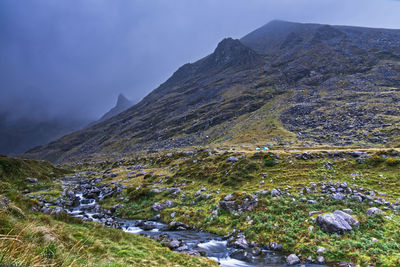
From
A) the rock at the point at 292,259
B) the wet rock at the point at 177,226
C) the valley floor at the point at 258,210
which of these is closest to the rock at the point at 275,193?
the valley floor at the point at 258,210

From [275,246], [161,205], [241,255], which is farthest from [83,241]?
[161,205]

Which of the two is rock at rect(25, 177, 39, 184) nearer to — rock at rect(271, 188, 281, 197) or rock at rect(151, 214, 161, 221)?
rock at rect(151, 214, 161, 221)

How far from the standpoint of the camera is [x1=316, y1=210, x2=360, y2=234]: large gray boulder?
1463cm

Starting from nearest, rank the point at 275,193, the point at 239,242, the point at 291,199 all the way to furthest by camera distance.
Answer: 1. the point at 239,242
2. the point at 291,199
3. the point at 275,193

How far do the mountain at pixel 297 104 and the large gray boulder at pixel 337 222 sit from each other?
118 feet

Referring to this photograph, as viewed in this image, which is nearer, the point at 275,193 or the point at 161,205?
the point at 275,193

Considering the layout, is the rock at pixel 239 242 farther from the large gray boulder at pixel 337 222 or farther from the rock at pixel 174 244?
the large gray boulder at pixel 337 222

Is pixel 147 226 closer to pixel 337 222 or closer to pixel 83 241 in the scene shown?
pixel 83 241

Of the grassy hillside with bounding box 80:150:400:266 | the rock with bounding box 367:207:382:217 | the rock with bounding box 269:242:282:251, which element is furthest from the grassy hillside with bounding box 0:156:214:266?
the rock with bounding box 367:207:382:217

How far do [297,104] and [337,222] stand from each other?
87.2 m

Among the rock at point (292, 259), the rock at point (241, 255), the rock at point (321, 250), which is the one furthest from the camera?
the rock at point (241, 255)

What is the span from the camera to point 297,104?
91.9 metres

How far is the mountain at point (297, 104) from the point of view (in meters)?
61.2

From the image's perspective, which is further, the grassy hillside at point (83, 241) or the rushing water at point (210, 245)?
the rushing water at point (210, 245)
